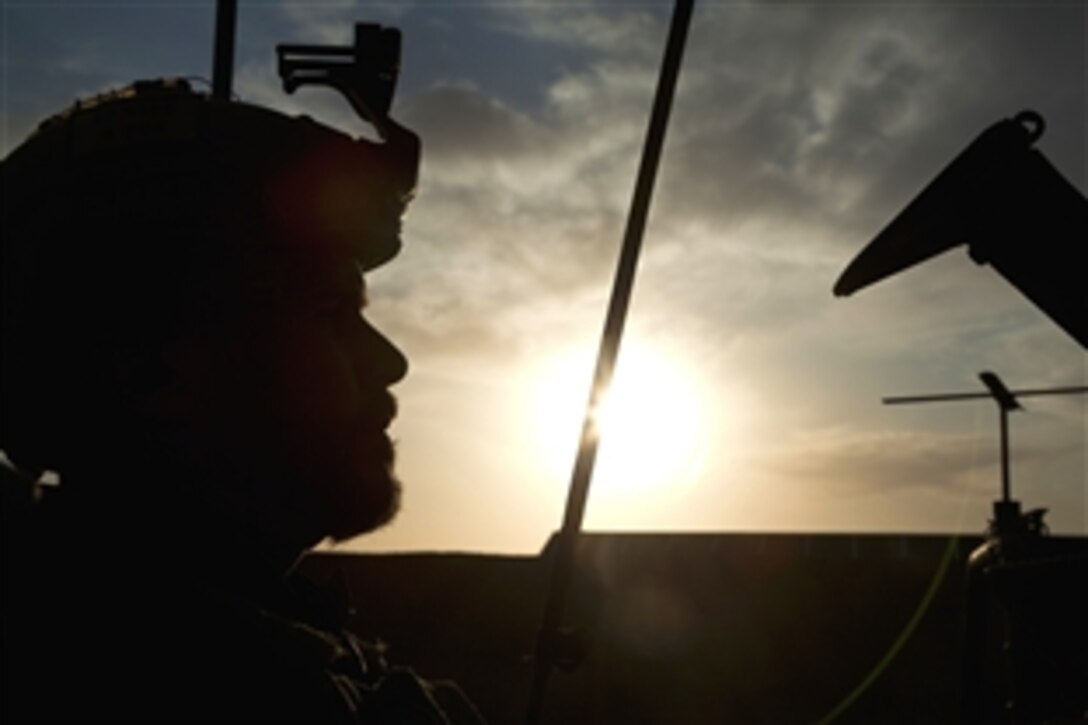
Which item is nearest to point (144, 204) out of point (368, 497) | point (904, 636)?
point (368, 497)

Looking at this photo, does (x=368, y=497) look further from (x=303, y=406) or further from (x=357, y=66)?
(x=357, y=66)

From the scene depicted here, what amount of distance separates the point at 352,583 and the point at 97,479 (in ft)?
52.4

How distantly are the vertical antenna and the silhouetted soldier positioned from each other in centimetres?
28

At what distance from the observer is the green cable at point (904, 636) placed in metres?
17.3

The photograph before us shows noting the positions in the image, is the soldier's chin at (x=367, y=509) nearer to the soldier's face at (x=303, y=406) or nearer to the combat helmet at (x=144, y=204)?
the soldier's face at (x=303, y=406)

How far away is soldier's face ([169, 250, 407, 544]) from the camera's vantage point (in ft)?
5.99

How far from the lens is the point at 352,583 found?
1720 cm

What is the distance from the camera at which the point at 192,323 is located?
1897 mm

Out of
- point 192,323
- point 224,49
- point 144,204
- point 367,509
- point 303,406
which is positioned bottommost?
point 367,509

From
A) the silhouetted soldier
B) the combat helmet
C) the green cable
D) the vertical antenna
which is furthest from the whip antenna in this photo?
the green cable

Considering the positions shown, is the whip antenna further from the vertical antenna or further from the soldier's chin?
the vertical antenna

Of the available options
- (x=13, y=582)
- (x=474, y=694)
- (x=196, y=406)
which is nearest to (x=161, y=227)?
(x=196, y=406)

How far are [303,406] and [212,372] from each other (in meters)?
0.15

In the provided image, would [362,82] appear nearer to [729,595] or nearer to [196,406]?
[196,406]
